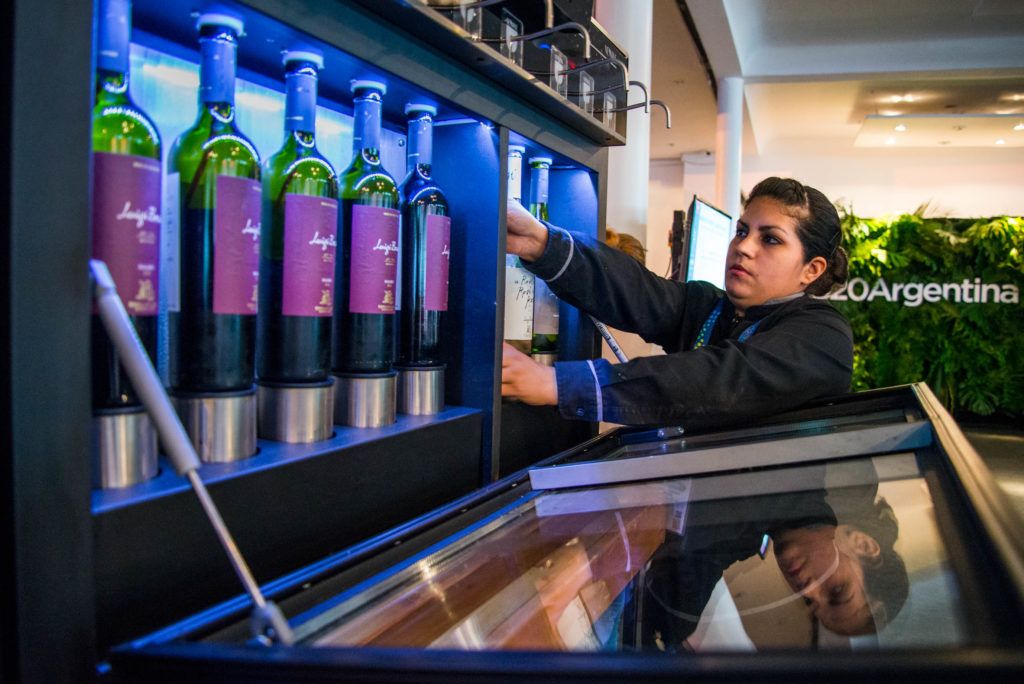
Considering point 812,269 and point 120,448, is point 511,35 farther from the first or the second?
point 812,269

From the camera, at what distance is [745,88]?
7480 millimetres

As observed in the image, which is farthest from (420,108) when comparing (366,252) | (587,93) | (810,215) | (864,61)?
(864,61)

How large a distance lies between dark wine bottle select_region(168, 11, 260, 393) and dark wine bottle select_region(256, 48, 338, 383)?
0.07m

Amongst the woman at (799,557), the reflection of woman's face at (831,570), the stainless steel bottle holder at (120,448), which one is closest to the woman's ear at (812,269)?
the woman at (799,557)

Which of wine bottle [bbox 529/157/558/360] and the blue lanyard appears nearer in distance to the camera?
wine bottle [bbox 529/157/558/360]

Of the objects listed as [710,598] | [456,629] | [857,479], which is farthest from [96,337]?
[857,479]

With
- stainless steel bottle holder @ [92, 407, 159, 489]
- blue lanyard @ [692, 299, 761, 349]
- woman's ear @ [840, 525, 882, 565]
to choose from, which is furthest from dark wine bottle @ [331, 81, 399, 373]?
blue lanyard @ [692, 299, 761, 349]

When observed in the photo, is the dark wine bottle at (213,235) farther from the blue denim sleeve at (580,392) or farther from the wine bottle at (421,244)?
Result: the blue denim sleeve at (580,392)

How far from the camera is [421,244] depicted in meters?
1.01

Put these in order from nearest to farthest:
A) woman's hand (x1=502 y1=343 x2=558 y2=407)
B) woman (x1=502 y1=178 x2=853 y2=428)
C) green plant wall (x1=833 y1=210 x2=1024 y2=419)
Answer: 1. woman's hand (x1=502 y1=343 x2=558 y2=407)
2. woman (x1=502 y1=178 x2=853 y2=428)
3. green plant wall (x1=833 y1=210 x2=1024 y2=419)

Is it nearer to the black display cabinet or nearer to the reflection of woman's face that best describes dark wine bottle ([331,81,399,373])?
A: the black display cabinet

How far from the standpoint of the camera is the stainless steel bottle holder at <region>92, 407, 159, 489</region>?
583 millimetres

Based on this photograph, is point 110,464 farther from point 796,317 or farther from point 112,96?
point 796,317

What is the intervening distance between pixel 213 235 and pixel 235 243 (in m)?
0.02
